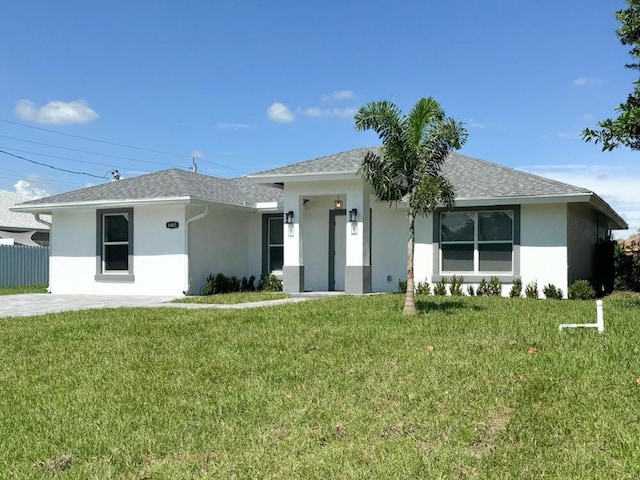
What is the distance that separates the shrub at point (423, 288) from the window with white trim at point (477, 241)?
631 mm

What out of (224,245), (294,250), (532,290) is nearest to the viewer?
(532,290)

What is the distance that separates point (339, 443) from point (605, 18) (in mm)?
11992

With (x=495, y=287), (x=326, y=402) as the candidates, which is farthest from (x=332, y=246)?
(x=326, y=402)

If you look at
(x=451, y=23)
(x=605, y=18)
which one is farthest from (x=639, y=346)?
(x=451, y=23)

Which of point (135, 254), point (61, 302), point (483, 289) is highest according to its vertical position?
point (135, 254)

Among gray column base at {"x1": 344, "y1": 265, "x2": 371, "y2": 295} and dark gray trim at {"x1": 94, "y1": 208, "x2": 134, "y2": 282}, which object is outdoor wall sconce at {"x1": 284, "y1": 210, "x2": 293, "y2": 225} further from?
dark gray trim at {"x1": 94, "y1": 208, "x2": 134, "y2": 282}

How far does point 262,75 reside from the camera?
75.5 ft

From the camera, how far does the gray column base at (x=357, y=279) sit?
52.1 ft

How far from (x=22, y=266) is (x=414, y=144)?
20.3 metres

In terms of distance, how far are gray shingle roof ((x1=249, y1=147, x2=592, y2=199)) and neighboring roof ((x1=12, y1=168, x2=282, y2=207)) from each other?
2625 millimetres

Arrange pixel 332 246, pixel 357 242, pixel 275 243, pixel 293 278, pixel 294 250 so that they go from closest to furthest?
pixel 357 242 < pixel 293 278 < pixel 294 250 < pixel 332 246 < pixel 275 243

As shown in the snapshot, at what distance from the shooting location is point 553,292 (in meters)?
14.9

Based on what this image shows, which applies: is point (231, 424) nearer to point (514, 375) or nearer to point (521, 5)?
point (514, 375)

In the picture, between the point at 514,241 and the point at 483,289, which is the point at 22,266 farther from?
the point at 514,241
